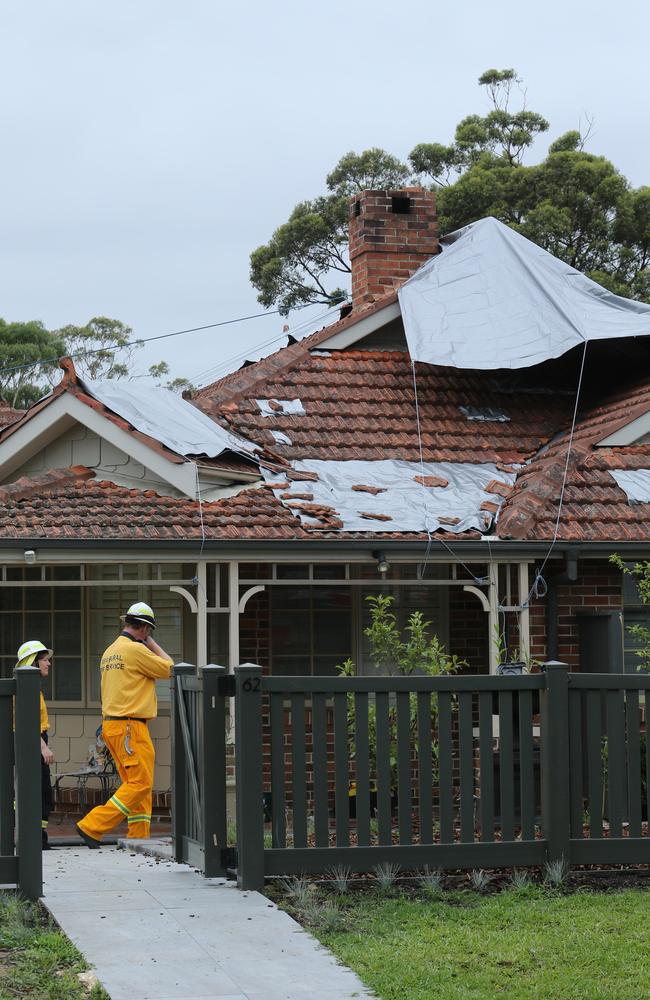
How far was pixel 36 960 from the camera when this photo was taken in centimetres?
616

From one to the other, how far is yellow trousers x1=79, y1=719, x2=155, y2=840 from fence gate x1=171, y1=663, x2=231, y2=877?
1471 millimetres

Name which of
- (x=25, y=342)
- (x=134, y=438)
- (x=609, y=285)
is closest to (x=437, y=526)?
(x=134, y=438)

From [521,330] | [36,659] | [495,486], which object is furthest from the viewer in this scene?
[521,330]

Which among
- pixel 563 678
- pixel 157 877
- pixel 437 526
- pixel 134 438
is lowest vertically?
pixel 157 877

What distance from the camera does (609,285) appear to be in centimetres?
3375

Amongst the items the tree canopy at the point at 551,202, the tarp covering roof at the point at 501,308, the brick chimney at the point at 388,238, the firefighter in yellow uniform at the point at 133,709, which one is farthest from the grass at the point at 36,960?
the tree canopy at the point at 551,202

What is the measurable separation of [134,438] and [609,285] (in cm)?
2145

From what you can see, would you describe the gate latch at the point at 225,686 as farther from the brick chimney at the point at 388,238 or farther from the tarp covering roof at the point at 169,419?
the brick chimney at the point at 388,238

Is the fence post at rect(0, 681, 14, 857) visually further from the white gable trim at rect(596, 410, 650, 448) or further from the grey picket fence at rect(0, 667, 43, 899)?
the white gable trim at rect(596, 410, 650, 448)

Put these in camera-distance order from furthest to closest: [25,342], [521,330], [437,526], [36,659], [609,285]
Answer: [25,342]
[609,285]
[521,330]
[437,526]
[36,659]

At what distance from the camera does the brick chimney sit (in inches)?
715

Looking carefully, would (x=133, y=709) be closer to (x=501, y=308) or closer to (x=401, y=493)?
(x=401, y=493)

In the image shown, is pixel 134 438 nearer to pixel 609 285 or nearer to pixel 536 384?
pixel 536 384

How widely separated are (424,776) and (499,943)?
1.45 m
